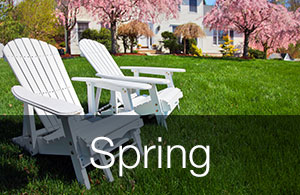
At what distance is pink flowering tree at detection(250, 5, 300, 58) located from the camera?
12.5 metres

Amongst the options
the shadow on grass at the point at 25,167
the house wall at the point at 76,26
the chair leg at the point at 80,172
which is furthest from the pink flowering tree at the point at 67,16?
the chair leg at the point at 80,172

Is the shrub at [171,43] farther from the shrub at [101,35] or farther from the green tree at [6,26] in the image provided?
the green tree at [6,26]

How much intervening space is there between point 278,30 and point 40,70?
14712 mm

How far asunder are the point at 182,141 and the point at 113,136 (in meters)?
0.88

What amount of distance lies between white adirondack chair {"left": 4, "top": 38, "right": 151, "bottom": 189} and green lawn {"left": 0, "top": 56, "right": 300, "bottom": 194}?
0.56 ft

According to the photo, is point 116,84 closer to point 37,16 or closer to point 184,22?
point 37,16

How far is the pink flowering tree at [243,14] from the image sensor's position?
452 inches

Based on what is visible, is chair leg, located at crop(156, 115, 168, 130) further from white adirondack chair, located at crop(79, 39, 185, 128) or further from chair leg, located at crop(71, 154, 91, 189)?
chair leg, located at crop(71, 154, 91, 189)

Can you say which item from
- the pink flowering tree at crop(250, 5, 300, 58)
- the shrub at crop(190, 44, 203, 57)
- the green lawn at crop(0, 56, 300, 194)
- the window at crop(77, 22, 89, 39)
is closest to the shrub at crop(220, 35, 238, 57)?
the shrub at crop(190, 44, 203, 57)

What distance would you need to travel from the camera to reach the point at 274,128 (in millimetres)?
2949

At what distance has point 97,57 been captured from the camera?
11.5 feet

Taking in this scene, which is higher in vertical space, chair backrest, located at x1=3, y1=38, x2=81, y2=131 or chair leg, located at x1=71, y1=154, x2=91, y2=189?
chair backrest, located at x1=3, y1=38, x2=81, y2=131

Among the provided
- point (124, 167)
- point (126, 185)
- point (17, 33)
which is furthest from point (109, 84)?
point (17, 33)

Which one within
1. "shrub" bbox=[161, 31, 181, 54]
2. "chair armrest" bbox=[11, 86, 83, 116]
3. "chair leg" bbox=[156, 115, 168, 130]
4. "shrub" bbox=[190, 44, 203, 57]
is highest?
"shrub" bbox=[161, 31, 181, 54]
